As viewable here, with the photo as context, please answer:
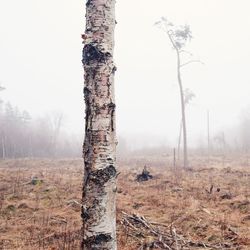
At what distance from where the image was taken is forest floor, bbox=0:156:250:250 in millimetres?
6414

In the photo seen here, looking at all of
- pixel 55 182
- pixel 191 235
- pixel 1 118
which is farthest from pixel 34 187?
pixel 1 118

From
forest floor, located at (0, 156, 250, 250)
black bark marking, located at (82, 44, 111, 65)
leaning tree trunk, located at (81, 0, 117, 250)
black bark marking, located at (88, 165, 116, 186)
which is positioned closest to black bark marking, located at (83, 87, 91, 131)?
leaning tree trunk, located at (81, 0, 117, 250)

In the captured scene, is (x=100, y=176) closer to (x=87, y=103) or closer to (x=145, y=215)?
(x=87, y=103)

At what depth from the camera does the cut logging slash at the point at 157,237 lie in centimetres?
600

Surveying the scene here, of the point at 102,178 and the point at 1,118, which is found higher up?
the point at 1,118

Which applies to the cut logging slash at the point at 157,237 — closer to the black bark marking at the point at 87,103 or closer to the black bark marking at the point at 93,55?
the black bark marking at the point at 87,103

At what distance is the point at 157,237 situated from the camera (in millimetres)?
6473

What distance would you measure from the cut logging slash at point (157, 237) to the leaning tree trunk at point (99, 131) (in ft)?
10.0

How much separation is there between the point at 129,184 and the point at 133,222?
6843mm

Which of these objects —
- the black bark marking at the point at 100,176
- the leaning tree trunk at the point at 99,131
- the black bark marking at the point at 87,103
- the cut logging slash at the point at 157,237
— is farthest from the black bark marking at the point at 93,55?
the cut logging slash at the point at 157,237

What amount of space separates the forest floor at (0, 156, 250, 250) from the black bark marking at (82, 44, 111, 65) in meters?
3.57

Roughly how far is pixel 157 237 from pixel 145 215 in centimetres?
234

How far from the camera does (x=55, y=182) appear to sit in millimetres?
14867

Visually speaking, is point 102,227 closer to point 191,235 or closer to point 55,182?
point 191,235
